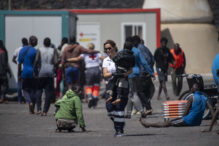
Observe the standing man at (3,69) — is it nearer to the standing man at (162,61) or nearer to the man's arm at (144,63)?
the standing man at (162,61)

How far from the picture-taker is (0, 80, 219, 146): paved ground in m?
10.3

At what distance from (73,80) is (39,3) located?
2394 centimetres

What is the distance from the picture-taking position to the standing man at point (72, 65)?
1869 cm

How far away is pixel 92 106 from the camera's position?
60.0ft

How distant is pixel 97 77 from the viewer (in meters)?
18.5

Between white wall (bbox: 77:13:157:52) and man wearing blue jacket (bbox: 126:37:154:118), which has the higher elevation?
white wall (bbox: 77:13:157:52)

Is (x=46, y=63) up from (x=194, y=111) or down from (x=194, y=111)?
up

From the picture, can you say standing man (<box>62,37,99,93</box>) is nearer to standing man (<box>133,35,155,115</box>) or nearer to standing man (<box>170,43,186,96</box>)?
standing man (<box>133,35,155,115</box>)

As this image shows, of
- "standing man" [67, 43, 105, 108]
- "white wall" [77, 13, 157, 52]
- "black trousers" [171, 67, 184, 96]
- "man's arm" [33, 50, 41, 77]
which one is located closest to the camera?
"man's arm" [33, 50, 41, 77]

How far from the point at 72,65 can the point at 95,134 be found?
23.8 feet

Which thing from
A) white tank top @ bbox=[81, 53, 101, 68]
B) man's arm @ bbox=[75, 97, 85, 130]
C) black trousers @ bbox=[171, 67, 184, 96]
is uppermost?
white tank top @ bbox=[81, 53, 101, 68]

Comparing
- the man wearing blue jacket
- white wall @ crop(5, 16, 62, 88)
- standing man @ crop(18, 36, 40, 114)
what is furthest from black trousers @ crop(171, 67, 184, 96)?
standing man @ crop(18, 36, 40, 114)

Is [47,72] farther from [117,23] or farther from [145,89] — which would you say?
[117,23]

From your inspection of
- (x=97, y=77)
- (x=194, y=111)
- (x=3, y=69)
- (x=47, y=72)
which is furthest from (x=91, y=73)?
(x=194, y=111)
